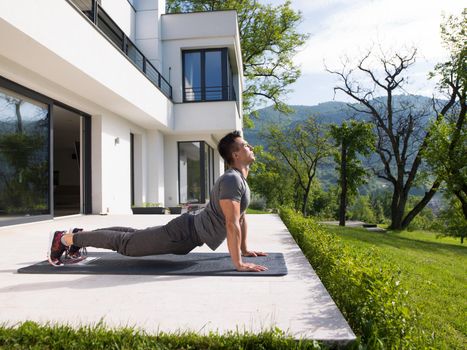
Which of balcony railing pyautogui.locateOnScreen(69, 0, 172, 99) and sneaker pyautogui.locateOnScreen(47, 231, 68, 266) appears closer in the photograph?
sneaker pyautogui.locateOnScreen(47, 231, 68, 266)

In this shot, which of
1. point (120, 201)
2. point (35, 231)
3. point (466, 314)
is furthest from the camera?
point (120, 201)

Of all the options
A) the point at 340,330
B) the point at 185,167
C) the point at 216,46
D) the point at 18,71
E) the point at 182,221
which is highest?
the point at 216,46

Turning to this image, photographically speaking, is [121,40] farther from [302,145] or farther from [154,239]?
[302,145]

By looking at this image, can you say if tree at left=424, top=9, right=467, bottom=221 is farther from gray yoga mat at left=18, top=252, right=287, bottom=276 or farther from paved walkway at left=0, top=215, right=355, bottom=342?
paved walkway at left=0, top=215, right=355, bottom=342

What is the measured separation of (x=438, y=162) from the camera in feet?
51.7

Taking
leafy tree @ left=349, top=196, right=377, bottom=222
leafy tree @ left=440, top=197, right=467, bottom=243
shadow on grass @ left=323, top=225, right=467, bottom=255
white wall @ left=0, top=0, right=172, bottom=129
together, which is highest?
white wall @ left=0, top=0, right=172, bottom=129

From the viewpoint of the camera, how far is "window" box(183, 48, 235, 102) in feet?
42.9

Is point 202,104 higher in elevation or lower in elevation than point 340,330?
higher

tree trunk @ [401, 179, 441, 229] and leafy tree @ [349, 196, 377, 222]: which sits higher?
tree trunk @ [401, 179, 441, 229]

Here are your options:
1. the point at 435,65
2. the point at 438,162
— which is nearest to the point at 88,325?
the point at 438,162

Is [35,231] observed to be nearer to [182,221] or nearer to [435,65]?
[182,221]

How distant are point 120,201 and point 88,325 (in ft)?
29.1

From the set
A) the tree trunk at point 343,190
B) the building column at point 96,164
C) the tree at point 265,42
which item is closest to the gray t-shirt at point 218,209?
the building column at point 96,164

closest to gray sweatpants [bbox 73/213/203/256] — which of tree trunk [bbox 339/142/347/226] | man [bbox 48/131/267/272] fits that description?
man [bbox 48/131/267/272]
